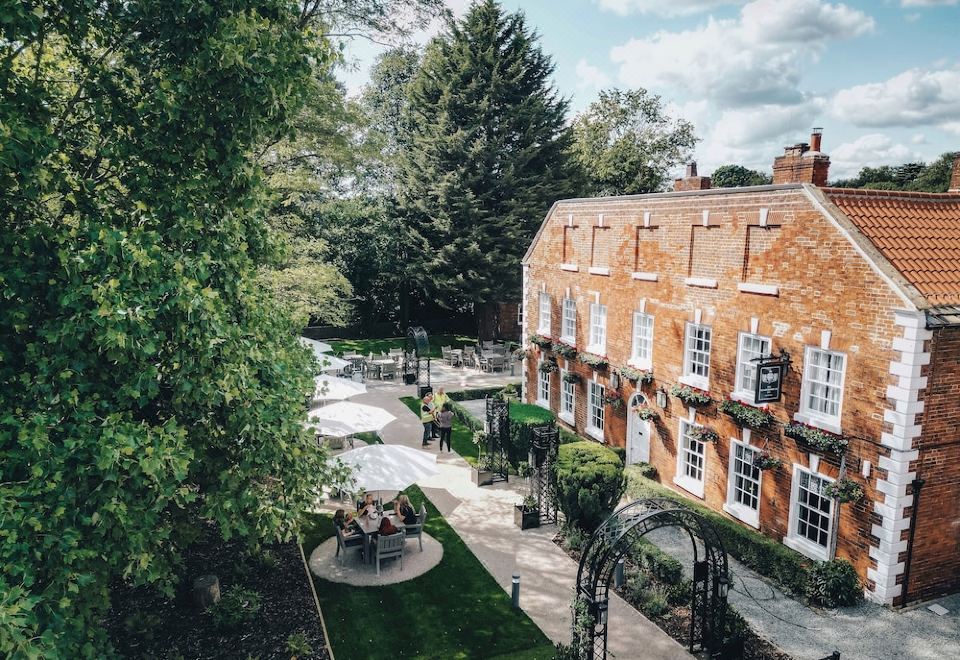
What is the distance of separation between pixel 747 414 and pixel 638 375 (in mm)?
4308

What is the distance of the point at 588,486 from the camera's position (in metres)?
14.8

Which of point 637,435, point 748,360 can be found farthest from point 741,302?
point 637,435

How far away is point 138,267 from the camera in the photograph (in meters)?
7.15

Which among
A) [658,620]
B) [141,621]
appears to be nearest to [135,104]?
[141,621]

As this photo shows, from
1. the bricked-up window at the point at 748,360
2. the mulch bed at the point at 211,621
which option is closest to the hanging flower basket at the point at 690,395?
the bricked-up window at the point at 748,360

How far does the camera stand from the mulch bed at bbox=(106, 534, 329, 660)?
1067cm

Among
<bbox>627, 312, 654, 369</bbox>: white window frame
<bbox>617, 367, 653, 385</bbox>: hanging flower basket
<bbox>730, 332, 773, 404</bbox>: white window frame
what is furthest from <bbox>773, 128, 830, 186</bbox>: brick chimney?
<bbox>617, 367, 653, 385</bbox>: hanging flower basket

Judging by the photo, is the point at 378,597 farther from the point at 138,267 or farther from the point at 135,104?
the point at 135,104

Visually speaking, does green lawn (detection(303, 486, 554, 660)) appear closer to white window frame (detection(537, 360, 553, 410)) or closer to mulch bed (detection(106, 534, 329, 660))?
mulch bed (detection(106, 534, 329, 660))

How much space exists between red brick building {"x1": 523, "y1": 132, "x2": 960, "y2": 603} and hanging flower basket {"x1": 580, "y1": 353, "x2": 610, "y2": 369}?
715 millimetres

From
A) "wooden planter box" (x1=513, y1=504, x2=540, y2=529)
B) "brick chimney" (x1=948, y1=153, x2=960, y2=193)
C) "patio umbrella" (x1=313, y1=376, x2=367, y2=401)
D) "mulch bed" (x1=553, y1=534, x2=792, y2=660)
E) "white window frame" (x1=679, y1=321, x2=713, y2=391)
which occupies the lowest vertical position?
"mulch bed" (x1=553, y1=534, x2=792, y2=660)

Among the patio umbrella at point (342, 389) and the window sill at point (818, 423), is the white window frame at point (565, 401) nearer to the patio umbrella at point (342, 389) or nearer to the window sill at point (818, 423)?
the patio umbrella at point (342, 389)

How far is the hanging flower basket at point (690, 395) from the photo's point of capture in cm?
1608

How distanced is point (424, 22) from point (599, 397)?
13878 millimetres
